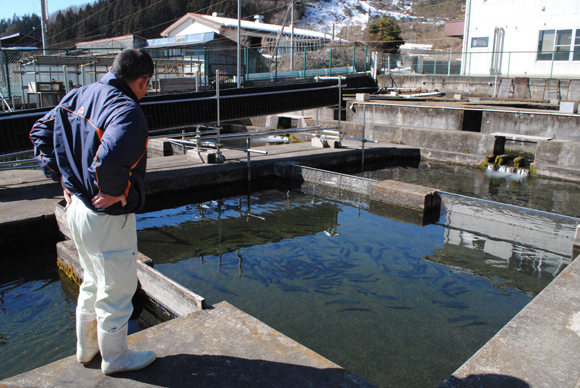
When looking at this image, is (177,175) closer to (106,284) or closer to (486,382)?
(106,284)

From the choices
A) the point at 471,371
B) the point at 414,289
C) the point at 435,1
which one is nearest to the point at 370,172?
the point at 414,289

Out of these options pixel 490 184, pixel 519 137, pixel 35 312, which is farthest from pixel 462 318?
pixel 519 137

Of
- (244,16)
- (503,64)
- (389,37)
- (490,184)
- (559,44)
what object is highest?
(244,16)

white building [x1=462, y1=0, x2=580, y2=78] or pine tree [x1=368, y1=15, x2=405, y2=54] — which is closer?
white building [x1=462, y1=0, x2=580, y2=78]

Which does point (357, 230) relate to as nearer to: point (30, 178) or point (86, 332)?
point (86, 332)

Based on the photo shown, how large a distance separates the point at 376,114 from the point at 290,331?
10804mm

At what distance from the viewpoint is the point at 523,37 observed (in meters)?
22.5

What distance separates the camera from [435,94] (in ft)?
62.7

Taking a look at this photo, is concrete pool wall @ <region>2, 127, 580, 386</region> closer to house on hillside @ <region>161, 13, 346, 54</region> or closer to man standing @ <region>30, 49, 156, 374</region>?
man standing @ <region>30, 49, 156, 374</region>

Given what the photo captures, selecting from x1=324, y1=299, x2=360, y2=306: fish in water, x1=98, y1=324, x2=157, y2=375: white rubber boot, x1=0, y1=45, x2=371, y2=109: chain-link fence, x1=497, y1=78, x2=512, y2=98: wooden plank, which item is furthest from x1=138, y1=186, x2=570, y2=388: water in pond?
x1=497, y1=78, x2=512, y2=98: wooden plank

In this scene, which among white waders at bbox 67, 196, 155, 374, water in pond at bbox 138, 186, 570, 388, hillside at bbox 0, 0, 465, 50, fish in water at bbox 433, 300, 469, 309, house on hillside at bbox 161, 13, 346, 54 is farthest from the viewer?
hillside at bbox 0, 0, 465, 50

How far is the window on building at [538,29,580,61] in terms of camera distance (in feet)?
67.2

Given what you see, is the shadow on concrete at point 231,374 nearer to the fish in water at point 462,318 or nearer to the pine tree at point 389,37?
the fish in water at point 462,318

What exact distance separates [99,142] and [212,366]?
1.28 m
